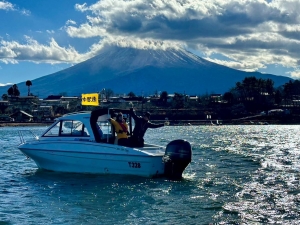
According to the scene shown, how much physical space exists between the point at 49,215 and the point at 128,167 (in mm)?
6364

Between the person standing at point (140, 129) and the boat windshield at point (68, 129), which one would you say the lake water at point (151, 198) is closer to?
the boat windshield at point (68, 129)

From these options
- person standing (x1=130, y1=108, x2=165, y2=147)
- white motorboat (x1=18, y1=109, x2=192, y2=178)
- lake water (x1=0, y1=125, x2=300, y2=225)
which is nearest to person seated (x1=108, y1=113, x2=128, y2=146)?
white motorboat (x1=18, y1=109, x2=192, y2=178)

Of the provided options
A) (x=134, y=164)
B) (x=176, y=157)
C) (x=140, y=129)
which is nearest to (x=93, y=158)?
(x=134, y=164)

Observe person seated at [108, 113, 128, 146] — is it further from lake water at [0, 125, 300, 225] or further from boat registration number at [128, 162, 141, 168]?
lake water at [0, 125, 300, 225]

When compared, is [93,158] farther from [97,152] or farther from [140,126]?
[140,126]

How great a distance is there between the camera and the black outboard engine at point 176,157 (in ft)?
67.7

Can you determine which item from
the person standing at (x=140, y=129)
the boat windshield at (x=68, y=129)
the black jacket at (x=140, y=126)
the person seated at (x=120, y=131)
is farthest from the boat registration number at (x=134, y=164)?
the boat windshield at (x=68, y=129)

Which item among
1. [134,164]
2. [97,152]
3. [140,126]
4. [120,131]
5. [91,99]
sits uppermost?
[91,99]

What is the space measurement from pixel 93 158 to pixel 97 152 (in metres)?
0.45

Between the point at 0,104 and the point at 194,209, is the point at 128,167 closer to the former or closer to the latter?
the point at 194,209

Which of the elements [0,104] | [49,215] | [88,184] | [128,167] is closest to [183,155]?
[128,167]

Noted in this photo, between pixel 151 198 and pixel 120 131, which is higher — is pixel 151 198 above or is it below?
below

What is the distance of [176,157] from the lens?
20.6 metres

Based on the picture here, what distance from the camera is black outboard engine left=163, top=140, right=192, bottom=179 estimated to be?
2064cm
